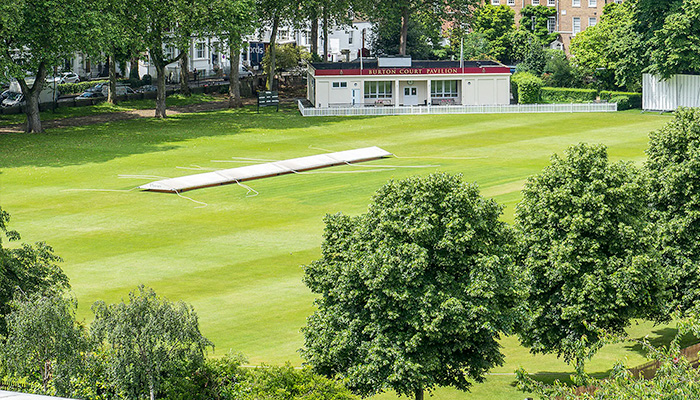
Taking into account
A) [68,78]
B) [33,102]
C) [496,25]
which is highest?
[496,25]

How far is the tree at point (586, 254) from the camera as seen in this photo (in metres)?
34.7

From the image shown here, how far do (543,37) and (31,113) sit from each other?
91.6 metres

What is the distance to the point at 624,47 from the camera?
353ft

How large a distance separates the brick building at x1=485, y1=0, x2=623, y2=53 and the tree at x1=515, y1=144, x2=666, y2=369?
130 m

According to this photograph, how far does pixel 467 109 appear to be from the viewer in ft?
350

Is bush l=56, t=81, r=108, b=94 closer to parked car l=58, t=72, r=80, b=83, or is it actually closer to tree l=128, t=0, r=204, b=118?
parked car l=58, t=72, r=80, b=83

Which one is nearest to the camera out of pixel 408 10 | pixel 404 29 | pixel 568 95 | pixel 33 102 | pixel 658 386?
A: pixel 658 386

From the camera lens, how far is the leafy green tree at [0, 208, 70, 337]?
107 ft

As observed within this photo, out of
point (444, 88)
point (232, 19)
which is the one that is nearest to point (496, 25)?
point (444, 88)

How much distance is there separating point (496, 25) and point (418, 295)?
126m

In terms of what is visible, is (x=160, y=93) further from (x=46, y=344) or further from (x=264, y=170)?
(x=46, y=344)

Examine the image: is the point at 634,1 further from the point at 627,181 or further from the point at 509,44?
the point at 627,181

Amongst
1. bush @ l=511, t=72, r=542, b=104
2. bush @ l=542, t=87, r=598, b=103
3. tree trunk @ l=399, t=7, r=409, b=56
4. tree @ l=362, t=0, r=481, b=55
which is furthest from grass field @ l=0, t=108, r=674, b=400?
tree @ l=362, t=0, r=481, b=55

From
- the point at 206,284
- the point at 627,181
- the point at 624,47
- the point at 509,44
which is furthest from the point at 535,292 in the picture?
the point at 509,44
